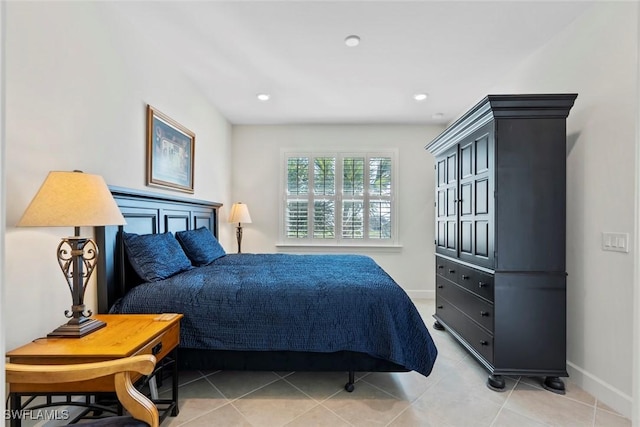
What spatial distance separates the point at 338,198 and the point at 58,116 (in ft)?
→ 11.6

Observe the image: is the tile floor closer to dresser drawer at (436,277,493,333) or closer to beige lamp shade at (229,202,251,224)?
dresser drawer at (436,277,493,333)

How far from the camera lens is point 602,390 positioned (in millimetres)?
1983

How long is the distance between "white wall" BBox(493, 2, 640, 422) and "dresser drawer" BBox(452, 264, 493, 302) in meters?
0.65

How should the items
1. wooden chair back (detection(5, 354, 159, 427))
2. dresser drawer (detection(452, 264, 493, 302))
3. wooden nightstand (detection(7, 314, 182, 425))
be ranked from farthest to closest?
1. dresser drawer (detection(452, 264, 493, 302))
2. wooden nightstand (detection(7, 314, 182, 425))
3. wooden chair back (detection(5, 354, 159, 427))

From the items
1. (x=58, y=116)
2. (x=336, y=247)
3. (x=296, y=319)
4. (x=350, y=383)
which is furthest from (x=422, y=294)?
(x=58, y=116)

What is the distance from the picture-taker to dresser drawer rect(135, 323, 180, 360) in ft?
4.80

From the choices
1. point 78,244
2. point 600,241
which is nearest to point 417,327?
point 600,241

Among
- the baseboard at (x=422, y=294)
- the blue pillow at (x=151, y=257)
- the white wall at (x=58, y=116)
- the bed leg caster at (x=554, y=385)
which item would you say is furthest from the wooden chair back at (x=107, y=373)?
the baseboard at (x=422, y=294)

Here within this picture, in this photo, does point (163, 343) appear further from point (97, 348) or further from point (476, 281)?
point (476, 281)

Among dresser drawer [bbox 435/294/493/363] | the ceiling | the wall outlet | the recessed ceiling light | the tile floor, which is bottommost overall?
the tile floor

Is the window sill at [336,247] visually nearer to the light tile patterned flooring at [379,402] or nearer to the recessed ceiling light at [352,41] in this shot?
the light tile patterned flooring at [379,402]

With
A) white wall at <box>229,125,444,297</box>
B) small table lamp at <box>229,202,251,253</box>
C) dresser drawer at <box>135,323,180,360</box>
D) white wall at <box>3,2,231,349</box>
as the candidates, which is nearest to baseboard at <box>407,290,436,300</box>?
white wall at <box>229,125,444,297</box>

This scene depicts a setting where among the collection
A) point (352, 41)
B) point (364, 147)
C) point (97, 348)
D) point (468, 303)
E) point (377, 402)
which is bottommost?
point (377, 402)

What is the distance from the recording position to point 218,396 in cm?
204
